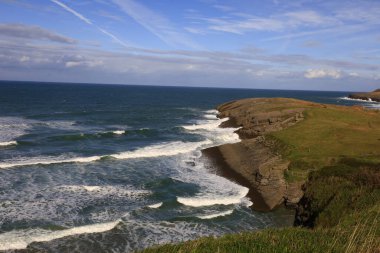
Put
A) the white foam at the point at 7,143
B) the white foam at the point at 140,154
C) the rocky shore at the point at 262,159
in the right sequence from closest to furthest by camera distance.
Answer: the rocky shore at the point at 262,159, the white foam at the point at 140,154, the white foam at the point at 7,143

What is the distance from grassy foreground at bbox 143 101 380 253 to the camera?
11.8 m

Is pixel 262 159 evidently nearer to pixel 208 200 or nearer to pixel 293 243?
pixel 208 200

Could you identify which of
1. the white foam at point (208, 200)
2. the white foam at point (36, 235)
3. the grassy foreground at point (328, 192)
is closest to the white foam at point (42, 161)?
the white foam at point (208, 200)

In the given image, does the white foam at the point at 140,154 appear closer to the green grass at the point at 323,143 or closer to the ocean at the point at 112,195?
the ocean at the point at 112,195

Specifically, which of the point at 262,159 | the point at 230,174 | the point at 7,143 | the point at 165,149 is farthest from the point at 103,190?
the point at 7,143

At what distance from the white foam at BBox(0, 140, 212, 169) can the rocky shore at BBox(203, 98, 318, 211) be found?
153 inches

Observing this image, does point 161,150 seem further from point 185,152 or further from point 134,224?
point 134,224

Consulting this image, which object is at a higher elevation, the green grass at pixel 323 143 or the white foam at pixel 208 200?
the green grass at pixel 323 143

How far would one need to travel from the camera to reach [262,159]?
124 feet

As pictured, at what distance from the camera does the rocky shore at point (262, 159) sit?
96.5ft

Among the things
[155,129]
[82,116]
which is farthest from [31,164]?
[82,116]

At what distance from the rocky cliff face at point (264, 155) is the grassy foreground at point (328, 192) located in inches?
43.7

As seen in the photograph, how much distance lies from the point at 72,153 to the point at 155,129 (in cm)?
2168

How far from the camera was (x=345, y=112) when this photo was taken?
5797 cm
